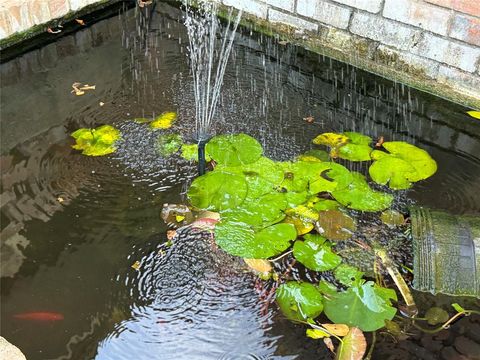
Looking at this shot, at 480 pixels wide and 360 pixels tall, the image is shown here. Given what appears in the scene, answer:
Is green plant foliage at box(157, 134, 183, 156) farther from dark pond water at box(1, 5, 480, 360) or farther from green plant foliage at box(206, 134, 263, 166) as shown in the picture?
green plant foliage at box(206, 134, 263, 166)

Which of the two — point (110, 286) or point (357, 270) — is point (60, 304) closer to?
point (110, 286)

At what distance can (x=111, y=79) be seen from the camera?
4367 mm

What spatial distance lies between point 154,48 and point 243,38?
0.84m

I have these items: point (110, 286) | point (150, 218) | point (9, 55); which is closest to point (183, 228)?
point (150, 218)

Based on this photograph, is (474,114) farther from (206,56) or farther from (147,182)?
(147,182)

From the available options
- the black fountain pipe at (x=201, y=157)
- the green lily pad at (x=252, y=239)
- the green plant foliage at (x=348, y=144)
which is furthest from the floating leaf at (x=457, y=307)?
the black fountain pipe at (x=201, y=157)

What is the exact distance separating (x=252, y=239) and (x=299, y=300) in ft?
1.41

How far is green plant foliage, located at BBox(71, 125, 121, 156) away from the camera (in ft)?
11.7

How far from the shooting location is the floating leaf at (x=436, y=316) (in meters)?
2.58

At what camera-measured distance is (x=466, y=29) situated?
12.8ft

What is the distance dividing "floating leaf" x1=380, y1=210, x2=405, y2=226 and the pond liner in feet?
0.80

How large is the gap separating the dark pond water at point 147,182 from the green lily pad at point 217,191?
11 centimetres

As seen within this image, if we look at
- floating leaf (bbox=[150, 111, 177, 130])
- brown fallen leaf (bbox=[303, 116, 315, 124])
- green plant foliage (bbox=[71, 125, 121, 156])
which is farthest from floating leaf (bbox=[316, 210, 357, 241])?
green plant foliage (bbox=[71, 125, 121, 156])

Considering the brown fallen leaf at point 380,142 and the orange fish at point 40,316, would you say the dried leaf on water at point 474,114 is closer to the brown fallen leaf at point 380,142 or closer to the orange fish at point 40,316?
the brown fallen leaf at point 380,142
